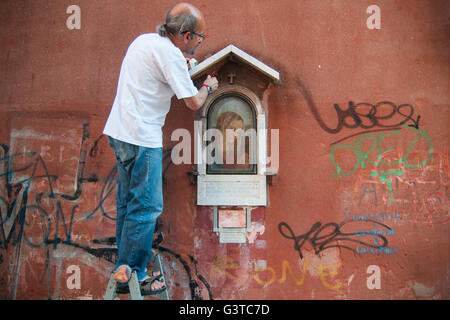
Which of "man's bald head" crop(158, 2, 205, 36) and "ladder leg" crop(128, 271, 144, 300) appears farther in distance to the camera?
"man's bald head" crop(158, 2, 205, 36)

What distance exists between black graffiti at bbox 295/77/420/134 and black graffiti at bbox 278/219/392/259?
105cm

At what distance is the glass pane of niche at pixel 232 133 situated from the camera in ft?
14.5

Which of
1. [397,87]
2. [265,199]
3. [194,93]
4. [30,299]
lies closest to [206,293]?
[265,199]

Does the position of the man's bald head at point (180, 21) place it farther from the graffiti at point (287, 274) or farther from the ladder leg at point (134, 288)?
the graffiti at point (287, 274)

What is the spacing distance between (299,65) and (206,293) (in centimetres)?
267

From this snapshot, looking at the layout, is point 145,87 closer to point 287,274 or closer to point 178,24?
point 178,24

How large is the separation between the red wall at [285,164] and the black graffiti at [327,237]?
2 cm

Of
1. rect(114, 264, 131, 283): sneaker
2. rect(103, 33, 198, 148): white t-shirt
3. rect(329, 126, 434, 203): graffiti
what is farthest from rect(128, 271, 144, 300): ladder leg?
rect(329, 126, 434, 203): graffiti

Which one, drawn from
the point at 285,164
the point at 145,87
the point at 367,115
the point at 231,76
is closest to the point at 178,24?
the point at 145,87

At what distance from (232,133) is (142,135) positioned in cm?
162

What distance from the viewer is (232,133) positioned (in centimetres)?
444

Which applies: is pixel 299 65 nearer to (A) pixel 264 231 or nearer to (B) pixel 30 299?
(A) pixel 264 231

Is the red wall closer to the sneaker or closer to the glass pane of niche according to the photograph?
the glass pane of niche

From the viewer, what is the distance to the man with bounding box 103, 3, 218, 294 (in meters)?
2.95
